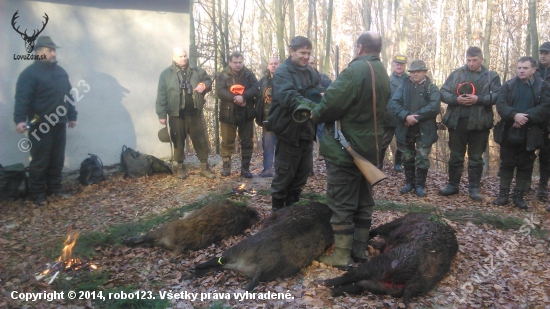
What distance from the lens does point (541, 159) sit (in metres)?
6.11

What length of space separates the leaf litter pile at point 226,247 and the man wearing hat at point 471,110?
0.62 metres

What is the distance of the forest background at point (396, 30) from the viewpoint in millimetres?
14031

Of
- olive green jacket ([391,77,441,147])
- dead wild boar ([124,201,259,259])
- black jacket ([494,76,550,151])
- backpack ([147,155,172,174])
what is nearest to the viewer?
dead wild boar ([124,201,259,259])

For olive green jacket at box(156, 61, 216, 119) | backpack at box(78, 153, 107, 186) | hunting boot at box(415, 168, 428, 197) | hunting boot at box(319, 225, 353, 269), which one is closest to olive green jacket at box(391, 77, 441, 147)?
hunting boot at box(415, 168, 428, 197)

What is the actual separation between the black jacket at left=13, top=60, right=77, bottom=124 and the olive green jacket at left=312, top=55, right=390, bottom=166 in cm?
470

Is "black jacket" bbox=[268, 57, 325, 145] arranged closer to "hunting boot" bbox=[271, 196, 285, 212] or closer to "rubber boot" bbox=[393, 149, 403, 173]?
"hunting boot" bbox=[271, 196, 285, 212]

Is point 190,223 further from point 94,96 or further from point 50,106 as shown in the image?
point 94,96

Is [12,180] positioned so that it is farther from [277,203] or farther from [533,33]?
[533,33]

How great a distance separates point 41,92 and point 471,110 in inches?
274

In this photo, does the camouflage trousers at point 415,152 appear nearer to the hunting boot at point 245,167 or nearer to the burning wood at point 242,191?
the burning wood at point 242,191

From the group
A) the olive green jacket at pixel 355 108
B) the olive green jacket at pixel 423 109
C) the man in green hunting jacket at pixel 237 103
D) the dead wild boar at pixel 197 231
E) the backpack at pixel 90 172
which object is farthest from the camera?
the man in green hunting jacket at pixel 237 103

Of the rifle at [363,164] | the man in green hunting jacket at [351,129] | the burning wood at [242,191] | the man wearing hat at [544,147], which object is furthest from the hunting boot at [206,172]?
the man wearing hat at [544,147]

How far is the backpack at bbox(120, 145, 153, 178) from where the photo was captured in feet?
25.0

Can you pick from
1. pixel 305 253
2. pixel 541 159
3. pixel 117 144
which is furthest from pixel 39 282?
pixel 541 159
